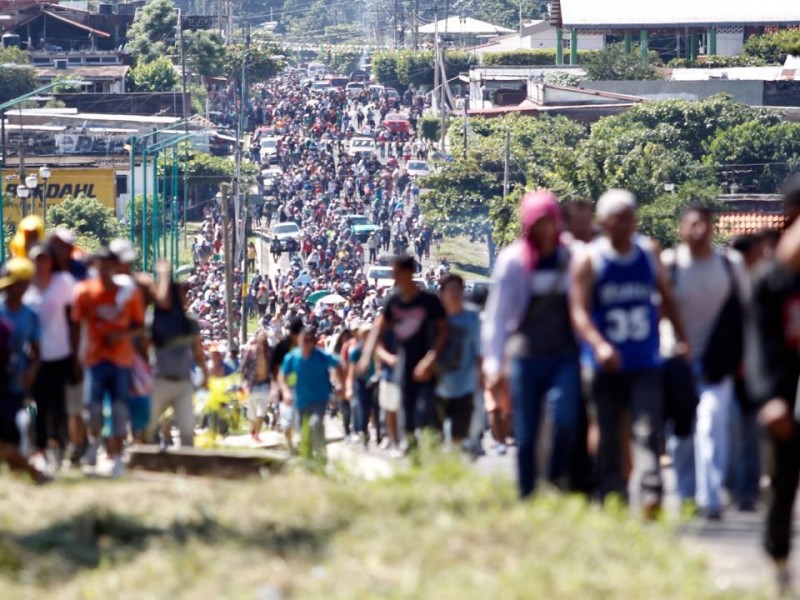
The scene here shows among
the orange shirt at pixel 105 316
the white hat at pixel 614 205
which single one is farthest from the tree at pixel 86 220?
the white hat at pixel 614 205

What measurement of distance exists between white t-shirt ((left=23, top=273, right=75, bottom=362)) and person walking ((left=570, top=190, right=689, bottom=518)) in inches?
143

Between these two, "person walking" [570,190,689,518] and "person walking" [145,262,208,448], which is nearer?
"person walking" [570,190,689,518]

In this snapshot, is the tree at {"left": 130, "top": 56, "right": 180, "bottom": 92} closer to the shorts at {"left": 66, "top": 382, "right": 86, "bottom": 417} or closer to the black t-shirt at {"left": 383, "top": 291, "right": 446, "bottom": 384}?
the shorts at {"left": 66, "top": 382, "right": 86, "bottom": 417}

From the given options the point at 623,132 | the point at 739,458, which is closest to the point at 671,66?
the point at 623,132

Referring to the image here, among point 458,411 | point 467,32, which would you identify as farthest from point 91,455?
point 467,32

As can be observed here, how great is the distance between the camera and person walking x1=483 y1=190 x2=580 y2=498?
805cm

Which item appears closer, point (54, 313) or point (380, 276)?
point (54, 313)

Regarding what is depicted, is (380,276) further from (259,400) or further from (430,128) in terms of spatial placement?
(430,128)

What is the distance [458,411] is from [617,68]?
80329mm

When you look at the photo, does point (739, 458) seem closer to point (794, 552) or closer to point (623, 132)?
point (794, 552)

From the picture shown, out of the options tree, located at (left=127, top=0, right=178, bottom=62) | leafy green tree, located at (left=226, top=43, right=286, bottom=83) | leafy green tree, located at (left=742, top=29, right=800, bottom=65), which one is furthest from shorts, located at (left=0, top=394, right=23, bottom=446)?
leafy green tree, located at (left=226, top=43, right=286, bottom=83)

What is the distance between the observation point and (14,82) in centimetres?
9381

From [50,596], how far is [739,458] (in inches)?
141

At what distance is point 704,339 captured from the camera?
9.10 metres
